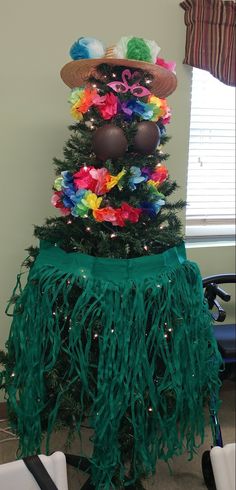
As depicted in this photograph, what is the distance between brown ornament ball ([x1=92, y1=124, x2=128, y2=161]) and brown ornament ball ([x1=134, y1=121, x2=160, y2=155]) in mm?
45

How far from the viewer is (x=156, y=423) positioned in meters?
1.30

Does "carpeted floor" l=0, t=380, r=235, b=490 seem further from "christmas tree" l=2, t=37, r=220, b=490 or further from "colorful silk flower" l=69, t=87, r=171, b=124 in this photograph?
"colorful silk flower" l=69, t=87, r=171, b=124

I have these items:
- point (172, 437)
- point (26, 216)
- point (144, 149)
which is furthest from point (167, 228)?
point (26, 216)

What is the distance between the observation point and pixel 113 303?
1.23 m

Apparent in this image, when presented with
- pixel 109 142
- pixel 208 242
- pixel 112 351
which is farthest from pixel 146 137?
pixel 208 242

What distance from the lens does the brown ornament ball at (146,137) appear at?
127 centimetres

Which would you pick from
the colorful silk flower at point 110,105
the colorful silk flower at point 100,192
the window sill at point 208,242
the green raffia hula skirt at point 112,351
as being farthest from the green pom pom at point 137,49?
the window sill at point 208,242

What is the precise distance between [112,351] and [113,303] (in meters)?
0.14

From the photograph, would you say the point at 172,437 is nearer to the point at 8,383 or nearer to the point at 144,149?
the point at 8,383

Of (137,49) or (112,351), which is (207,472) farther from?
(137,49)

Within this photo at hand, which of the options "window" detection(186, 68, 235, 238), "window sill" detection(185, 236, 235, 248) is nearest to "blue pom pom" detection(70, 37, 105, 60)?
"window" detection(186, 68, 235, 238)

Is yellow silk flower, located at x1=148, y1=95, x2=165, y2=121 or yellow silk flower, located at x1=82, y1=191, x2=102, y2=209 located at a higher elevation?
yellow silk flower, located at x1=148, y1=95, x2=165, y2=121

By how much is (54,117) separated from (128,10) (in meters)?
0.61

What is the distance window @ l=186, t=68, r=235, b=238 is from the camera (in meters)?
2.23
